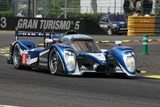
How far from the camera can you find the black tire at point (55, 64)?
14.4 metres

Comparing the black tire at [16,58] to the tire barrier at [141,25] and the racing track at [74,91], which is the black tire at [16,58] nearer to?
the racing track at [74,91]

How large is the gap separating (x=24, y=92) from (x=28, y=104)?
4.93 feet

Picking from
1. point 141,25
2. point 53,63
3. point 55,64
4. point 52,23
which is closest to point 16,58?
point 53,63

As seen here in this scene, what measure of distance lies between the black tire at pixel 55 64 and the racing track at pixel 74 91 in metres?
0.21

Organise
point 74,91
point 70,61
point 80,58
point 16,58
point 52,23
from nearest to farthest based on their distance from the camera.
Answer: point 74,91 → point 70,61 → point 80,58 → point 16,58 → point 52,23

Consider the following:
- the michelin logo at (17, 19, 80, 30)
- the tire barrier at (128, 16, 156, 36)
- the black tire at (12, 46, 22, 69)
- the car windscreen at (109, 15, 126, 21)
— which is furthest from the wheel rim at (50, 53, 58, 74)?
the car windscreen at (109, 15, 126, 21)

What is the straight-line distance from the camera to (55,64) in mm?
14680

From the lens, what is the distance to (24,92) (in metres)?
11.0

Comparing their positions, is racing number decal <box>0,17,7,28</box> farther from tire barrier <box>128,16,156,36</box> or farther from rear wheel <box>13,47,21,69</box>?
rear wheel <box>13,47,21,69</box>

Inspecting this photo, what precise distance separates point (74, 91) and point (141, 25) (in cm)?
2389

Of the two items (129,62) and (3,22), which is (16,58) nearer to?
(129,62)

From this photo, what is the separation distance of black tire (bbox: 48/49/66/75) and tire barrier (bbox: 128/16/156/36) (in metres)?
20.3

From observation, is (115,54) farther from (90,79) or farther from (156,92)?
(156,92)

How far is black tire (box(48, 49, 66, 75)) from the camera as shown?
14.4 metres
